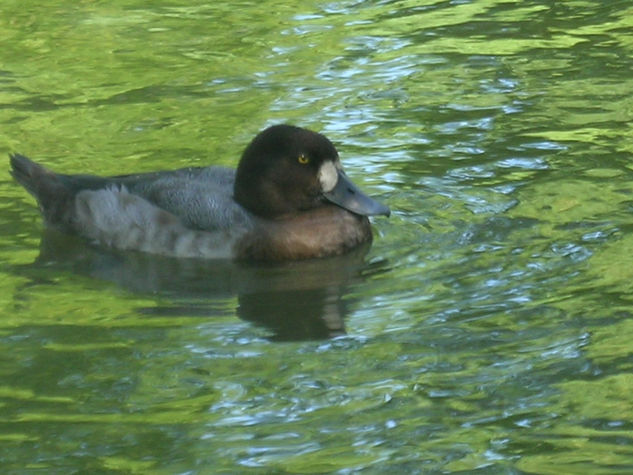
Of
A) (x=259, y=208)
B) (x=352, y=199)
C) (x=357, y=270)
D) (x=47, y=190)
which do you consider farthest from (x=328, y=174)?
(x=47, y=190)

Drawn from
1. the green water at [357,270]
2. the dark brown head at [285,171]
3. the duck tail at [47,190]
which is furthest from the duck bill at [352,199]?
the duck tail at [47,190]

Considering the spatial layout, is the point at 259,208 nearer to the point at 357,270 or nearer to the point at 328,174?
the point at 328,174

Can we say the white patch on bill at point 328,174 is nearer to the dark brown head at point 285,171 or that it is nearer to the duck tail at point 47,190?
the dark brown head at point 285,171

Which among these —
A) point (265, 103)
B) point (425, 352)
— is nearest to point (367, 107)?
point (265, 103)

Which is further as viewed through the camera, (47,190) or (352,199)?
(47,190)

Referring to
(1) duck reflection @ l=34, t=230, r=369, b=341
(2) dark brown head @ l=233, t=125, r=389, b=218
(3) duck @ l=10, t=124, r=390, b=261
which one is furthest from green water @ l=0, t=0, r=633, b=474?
(2) dark brown head @ l=233, t=125, r=389, b=218

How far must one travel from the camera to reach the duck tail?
10.6 metres

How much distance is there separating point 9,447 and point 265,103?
21.2ft

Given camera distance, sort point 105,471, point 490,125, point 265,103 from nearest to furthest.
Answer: point 105,471 → point 490,125 → point 265,103

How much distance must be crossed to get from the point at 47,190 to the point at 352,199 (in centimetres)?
213

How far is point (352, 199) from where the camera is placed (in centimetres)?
995

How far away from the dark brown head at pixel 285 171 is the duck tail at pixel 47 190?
1293 millimetres

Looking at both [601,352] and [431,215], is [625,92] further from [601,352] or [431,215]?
[601,352]

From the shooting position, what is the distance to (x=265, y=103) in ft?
42.7
